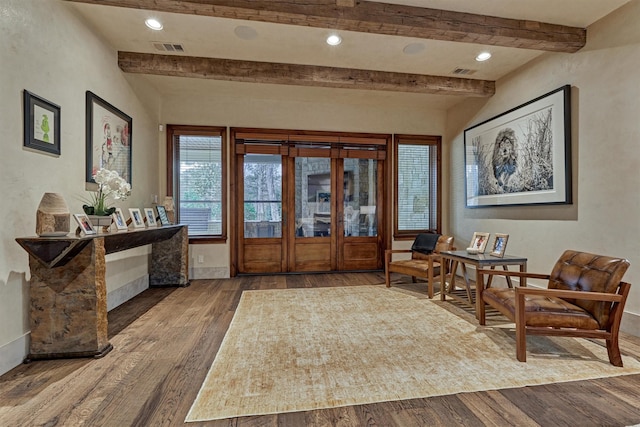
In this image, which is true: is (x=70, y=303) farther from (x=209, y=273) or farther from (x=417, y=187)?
(x=417, y=187)

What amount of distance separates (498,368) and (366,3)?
→ 3377mm

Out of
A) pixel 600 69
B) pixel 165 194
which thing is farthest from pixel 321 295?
pixel 600 69

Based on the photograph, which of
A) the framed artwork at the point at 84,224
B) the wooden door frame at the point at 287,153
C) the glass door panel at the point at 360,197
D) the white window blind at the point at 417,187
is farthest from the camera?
the white window blind at the point at 417,187

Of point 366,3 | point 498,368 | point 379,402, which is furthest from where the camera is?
point 366,3

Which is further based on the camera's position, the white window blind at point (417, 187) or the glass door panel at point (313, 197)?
the white window blind at point (417, 187)

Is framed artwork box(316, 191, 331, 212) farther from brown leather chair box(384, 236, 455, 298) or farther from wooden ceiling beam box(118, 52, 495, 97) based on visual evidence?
wooden ceiling beam box(118, 52, 495, 97)

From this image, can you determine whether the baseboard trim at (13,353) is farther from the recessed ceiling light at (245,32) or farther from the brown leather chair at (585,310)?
the brown leather chair at (585,310)

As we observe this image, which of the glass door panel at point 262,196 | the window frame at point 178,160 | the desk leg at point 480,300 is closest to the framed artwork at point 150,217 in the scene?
the window frame at point 178,160

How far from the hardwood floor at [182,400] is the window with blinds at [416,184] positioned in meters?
3.56

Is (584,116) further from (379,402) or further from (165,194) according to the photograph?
(165,194)

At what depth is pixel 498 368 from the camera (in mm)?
2297

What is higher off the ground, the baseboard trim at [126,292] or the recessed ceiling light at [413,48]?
the recessed ceiling light at [413,48]

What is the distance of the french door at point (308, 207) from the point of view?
5609mm

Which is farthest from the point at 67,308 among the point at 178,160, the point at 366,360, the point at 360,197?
the point at 360,197
